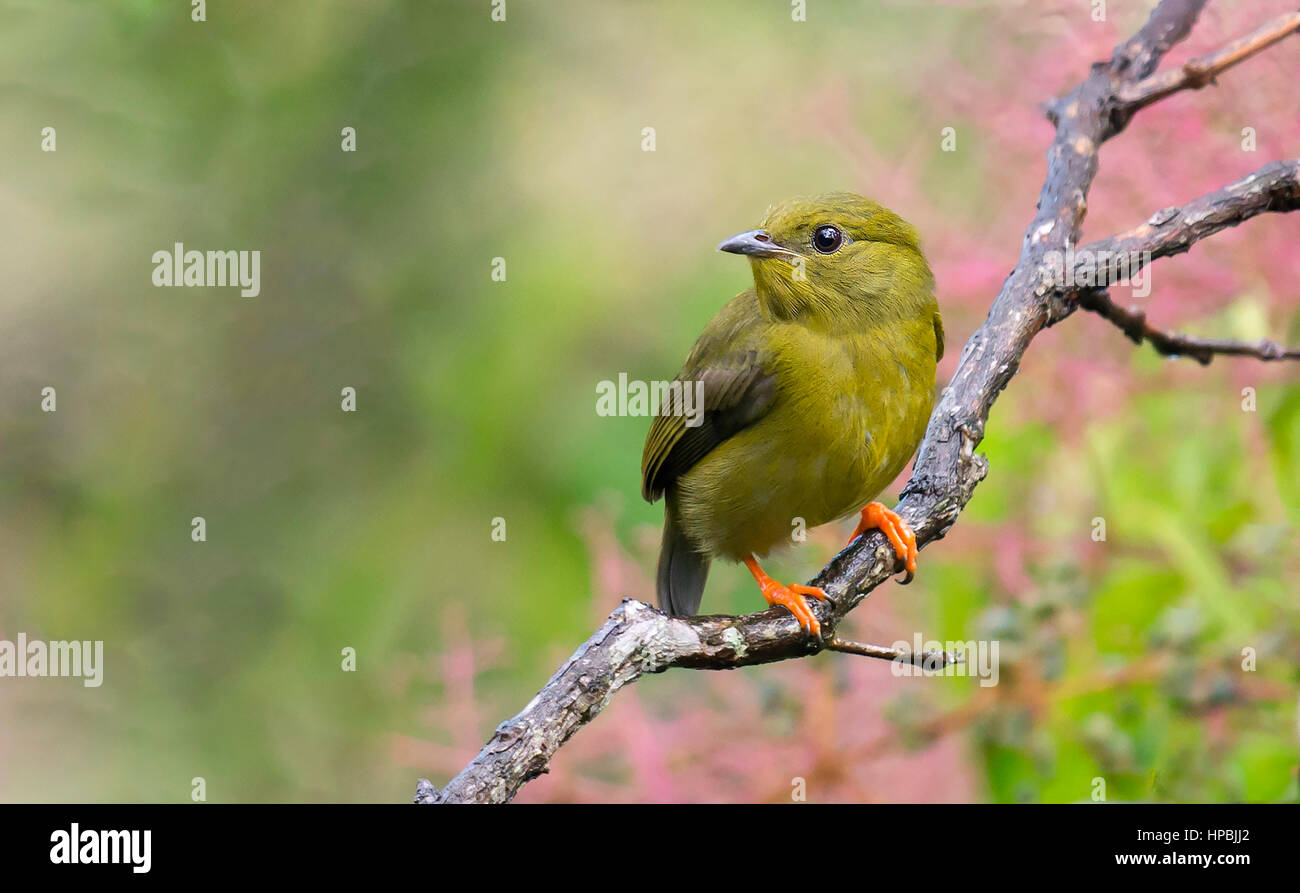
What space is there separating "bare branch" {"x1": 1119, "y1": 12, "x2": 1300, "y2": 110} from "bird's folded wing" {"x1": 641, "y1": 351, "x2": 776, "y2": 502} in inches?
45.8

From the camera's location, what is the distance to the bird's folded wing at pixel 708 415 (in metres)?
3.50

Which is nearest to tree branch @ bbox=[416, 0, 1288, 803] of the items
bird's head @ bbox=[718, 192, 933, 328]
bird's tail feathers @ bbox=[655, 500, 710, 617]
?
bird's head @ bbox=[718, 192, 933, 328]

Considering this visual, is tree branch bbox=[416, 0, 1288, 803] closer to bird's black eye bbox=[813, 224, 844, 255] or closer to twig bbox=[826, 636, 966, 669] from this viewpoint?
twig bbox=[826, 636, 966, 669]

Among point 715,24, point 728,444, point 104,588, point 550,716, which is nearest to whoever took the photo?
point 550,716

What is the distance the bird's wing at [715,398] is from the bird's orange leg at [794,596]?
14.9 inches

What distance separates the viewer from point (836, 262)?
3.59m

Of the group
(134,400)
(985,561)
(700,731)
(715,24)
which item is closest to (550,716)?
(700,731)

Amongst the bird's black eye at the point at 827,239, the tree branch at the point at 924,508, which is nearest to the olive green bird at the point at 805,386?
the bird's black eye at the point at 827,239

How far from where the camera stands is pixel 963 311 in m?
3.82

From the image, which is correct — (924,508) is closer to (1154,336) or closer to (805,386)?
(805,386)

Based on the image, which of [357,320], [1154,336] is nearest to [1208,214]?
[1154,336]

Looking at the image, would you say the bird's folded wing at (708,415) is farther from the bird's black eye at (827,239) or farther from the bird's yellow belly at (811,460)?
the bird's black eye at (827,239)

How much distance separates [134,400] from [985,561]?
3.46m
